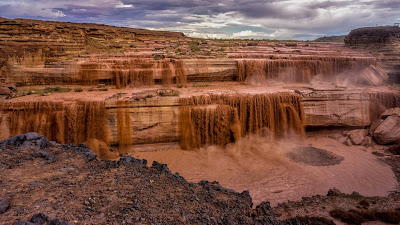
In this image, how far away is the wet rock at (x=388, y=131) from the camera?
14195mm

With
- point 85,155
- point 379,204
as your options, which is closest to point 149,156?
point 85,155

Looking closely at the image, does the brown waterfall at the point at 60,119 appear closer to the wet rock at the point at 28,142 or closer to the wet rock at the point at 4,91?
the wet rock at the point at 4,91

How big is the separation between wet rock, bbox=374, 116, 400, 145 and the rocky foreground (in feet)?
22.2

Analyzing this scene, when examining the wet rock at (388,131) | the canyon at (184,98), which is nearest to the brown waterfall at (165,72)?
the canyon at (184,98)

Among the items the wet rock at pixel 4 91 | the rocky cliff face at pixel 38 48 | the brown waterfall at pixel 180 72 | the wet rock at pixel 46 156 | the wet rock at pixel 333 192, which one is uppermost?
the rocky cliff face at pixel 38 48

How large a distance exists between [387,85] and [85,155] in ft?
62.4

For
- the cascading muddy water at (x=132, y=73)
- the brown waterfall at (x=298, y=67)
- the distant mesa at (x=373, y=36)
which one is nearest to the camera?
the cascading muddy water at (x=132, y=73)

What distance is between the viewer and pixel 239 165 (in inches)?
480

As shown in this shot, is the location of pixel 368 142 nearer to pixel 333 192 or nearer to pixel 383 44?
pixel 333 192

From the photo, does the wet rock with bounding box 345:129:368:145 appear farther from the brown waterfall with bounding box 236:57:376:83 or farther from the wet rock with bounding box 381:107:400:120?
the brown waterfall with bounding box 236:57:376:83

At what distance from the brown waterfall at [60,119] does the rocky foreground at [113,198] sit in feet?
14.7

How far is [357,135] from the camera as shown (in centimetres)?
1478

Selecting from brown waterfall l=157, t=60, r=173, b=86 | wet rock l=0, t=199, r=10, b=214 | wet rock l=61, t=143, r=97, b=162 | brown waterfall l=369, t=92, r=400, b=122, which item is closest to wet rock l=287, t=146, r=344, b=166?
brown waterfall l=369, t=92, r=400, b=122

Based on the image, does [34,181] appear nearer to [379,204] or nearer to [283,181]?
[283,181]
